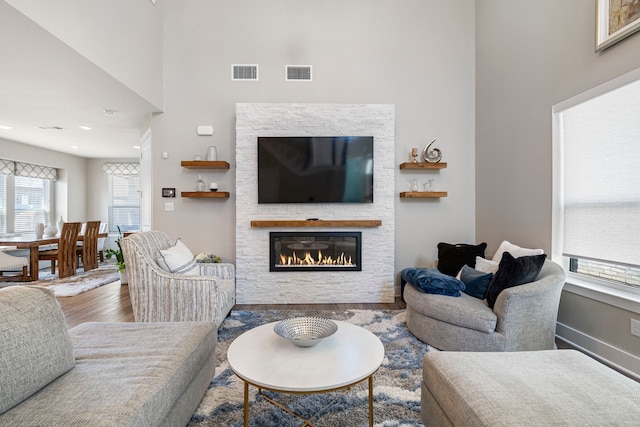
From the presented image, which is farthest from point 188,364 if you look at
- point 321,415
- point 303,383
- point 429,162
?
point 429,162

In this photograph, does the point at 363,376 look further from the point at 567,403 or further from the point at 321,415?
the point at 567,403

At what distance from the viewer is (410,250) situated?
412 cm

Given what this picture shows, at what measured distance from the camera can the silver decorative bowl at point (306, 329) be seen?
1618 millimetres

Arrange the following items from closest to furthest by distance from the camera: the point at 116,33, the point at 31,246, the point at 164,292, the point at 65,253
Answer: the point at 164,292
the point at 116,33
the point at 31,246
the point at 65,253

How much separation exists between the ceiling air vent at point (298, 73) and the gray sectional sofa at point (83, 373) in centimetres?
341

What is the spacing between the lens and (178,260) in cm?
283

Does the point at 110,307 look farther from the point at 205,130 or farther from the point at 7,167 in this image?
the point at 7,167

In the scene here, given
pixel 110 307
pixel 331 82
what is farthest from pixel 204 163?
pixel 110 307

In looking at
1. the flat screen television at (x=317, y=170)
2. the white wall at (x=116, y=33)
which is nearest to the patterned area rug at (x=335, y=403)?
the flat screen television at (x=317, y=170)

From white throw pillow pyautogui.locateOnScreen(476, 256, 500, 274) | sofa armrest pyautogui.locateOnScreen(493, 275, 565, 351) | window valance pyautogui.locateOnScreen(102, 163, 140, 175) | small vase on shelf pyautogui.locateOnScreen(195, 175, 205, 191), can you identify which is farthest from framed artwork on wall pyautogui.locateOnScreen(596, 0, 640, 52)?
window valance pyautogui.locateOnScreen(102, 163, 140, 175)

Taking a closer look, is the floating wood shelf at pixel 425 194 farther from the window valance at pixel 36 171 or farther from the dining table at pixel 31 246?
the window valance at pixel 36 171

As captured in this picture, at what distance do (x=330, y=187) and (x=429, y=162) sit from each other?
1333mm

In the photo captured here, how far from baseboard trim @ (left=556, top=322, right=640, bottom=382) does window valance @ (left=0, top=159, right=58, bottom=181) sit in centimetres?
891

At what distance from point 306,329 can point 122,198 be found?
7.86 metres
